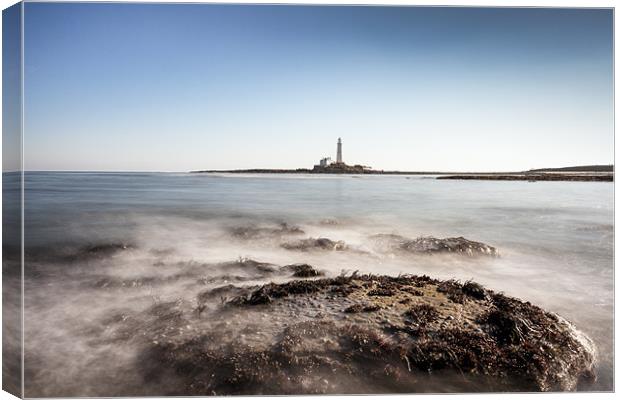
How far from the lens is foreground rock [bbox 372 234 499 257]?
3.89m

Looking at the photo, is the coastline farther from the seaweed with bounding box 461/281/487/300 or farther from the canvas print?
the seaweed with bounding box 461/281/487/300

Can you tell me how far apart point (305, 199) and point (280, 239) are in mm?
498

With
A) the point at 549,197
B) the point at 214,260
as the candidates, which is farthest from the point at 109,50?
the point at 549,197

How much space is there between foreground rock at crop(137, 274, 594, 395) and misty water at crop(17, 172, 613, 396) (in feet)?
1.01

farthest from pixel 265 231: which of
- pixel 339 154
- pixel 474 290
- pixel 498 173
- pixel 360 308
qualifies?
pixel 498 173

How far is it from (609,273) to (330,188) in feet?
9.30

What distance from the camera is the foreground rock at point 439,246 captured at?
3.89 metres

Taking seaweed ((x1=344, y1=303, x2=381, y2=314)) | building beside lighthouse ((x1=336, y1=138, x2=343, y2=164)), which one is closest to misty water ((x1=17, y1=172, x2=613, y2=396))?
building beside lighthouse ((x1=336, y1=138, x2=343, y2=164))

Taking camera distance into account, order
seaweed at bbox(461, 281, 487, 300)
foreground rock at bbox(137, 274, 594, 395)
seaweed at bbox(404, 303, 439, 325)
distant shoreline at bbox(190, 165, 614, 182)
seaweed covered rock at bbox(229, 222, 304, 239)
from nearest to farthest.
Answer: foreground rock at bbox(137, 274, 594, 395)
seaweed at bbox(404, 303, 439, 325)
seaweed at bbox(461, 281, 487, 300)
distant shoreline at bbox(190, 165, 614, 182)
seaweed covered rock at bbox(229, 222, 304, 239)

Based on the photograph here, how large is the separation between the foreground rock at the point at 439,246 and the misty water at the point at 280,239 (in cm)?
7

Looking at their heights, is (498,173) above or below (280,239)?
above

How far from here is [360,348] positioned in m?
3.06

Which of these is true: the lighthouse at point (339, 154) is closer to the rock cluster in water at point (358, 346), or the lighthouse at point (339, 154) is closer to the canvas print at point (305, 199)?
the canvas print at point (305, 199)

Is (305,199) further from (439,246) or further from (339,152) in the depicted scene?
(439,246)
